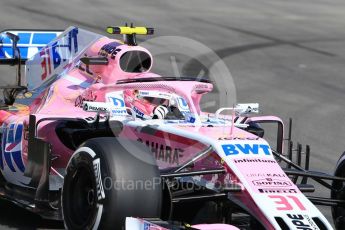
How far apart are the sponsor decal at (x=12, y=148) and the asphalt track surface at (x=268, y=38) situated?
3.94 metres

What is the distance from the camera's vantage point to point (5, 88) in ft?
33.8

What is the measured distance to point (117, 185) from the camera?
695 centimetres

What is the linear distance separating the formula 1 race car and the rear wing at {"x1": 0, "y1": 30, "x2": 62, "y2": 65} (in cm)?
47

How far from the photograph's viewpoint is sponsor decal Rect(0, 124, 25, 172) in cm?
924

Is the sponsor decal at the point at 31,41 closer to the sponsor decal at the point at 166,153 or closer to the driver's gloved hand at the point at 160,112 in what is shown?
the driver's gloved hand at the point at 160,112

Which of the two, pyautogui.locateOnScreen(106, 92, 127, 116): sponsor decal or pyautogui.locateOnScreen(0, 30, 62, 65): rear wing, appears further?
pyautogui.locateOnScreen(0, 30, 62, 65): rear wing

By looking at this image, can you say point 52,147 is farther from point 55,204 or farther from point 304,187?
point 304,187

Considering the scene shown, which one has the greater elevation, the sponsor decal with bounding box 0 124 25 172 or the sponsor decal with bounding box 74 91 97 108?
the sponsor decal with bounding box 74 91 97 108

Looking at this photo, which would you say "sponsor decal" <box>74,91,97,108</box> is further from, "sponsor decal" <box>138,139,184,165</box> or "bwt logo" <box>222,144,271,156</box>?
"bwt logo" <box>222,144,271,156</box>

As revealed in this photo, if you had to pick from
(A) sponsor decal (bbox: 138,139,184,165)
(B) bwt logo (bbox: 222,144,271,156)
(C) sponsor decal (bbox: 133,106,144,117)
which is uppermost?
(C) sponsor decal (bbox: 133,106,144,117)

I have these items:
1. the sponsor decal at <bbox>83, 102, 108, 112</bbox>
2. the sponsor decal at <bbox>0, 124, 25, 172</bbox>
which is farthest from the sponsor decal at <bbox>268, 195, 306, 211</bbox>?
the sponsor decal at <bbox>0, 124, 25, 172</bbox>

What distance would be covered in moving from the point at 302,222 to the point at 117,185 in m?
1.51

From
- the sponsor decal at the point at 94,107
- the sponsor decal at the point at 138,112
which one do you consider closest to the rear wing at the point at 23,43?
the sponsor decal at the point at 138,112

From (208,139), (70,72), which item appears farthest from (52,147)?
(208,139)
